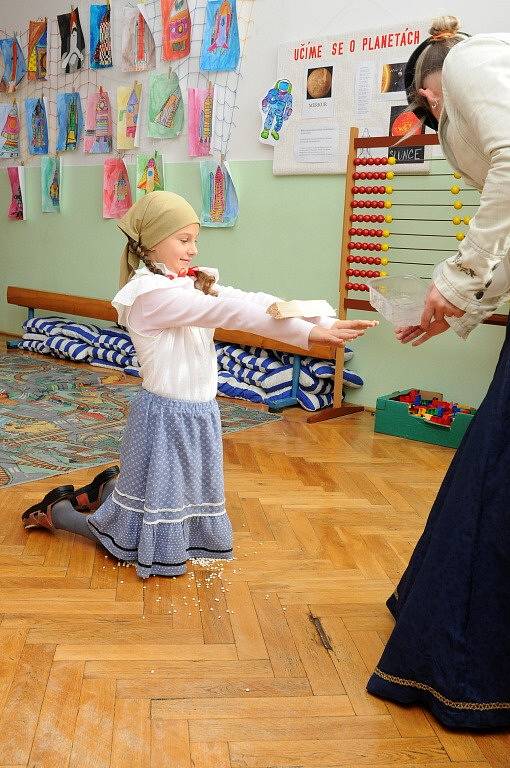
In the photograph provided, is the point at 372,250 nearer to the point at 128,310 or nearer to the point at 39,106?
the point at 128,310

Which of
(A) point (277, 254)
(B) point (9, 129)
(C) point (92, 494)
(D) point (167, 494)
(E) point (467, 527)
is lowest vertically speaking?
(C) point (92, 494)

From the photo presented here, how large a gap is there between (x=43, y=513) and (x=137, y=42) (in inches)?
156

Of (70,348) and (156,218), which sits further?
(70,348)

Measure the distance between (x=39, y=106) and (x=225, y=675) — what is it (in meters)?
5.52

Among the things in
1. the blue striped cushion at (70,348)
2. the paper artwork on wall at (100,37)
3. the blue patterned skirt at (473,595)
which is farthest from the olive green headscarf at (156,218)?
the paper artwork on wall at (100,37)

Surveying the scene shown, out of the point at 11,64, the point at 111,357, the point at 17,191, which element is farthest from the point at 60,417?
the point at 11,64

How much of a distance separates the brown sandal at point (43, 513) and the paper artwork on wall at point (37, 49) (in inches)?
183

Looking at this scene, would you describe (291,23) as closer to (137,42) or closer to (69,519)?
(137,42)

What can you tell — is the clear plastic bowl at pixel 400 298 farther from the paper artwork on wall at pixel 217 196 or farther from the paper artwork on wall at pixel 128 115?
the paper artwork on wall at pixel 128 115

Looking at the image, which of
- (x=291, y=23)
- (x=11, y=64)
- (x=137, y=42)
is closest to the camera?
(x=291, y=23)

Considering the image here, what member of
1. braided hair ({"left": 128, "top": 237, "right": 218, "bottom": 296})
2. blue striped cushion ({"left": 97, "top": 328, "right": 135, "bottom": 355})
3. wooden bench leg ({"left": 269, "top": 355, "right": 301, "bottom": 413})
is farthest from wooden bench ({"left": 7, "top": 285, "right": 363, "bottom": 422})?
braided hair ({"left": 128, "top": 237, "right": 218, "bottom": 296})

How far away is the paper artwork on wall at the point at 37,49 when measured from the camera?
20.3 ft

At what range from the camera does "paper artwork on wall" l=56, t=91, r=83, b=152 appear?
236 inches

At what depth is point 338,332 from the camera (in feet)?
6.39
